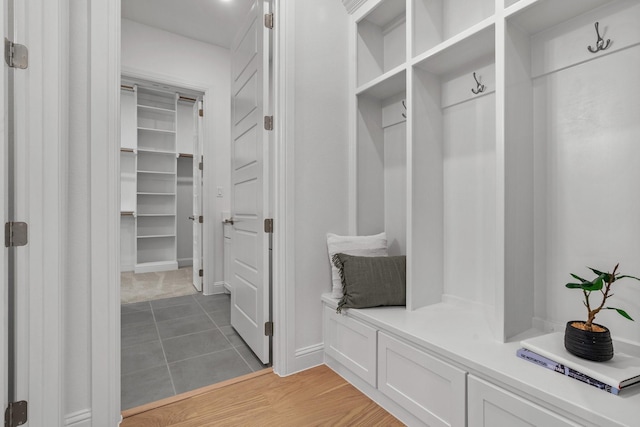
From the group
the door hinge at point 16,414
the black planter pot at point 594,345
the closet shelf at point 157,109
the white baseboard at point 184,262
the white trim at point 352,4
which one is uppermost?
the closet shelf at point 157,109

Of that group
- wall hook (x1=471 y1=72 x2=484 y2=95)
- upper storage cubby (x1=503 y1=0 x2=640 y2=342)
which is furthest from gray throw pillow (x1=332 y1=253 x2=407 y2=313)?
wall hook (x1=471 y1=72 x2=484 y2=95)

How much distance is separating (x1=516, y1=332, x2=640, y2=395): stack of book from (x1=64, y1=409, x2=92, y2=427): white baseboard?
73.8 inches

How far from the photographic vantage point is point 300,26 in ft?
6.50

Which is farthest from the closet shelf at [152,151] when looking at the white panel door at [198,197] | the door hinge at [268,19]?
the door hinge at [268,19]

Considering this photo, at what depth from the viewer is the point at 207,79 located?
3914mm

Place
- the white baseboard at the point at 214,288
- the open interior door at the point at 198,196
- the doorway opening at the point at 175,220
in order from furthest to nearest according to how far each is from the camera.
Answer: the open interior door at the point at 198,196 < the white baseboard at the point at 214,288 < the doorway opening at the point at 175,220

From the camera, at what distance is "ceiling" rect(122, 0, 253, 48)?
3.32m

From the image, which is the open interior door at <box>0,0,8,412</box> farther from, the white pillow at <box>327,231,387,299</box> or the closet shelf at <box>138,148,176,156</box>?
Answer: the closet shelf at <box>138,148,176,156</box>

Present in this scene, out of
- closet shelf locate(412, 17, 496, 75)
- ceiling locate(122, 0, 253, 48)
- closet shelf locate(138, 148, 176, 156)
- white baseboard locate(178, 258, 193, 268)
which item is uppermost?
ceiling locate(122, 0, 253, 48)

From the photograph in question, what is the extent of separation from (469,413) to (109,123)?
1.97 m

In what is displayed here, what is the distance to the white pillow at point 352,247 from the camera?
1.95 m

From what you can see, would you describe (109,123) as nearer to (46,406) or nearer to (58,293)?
(58,293)

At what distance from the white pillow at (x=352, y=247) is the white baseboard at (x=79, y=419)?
4.39ft

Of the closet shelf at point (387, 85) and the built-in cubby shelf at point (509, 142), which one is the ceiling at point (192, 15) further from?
the closet shelf at point (387, 85)
